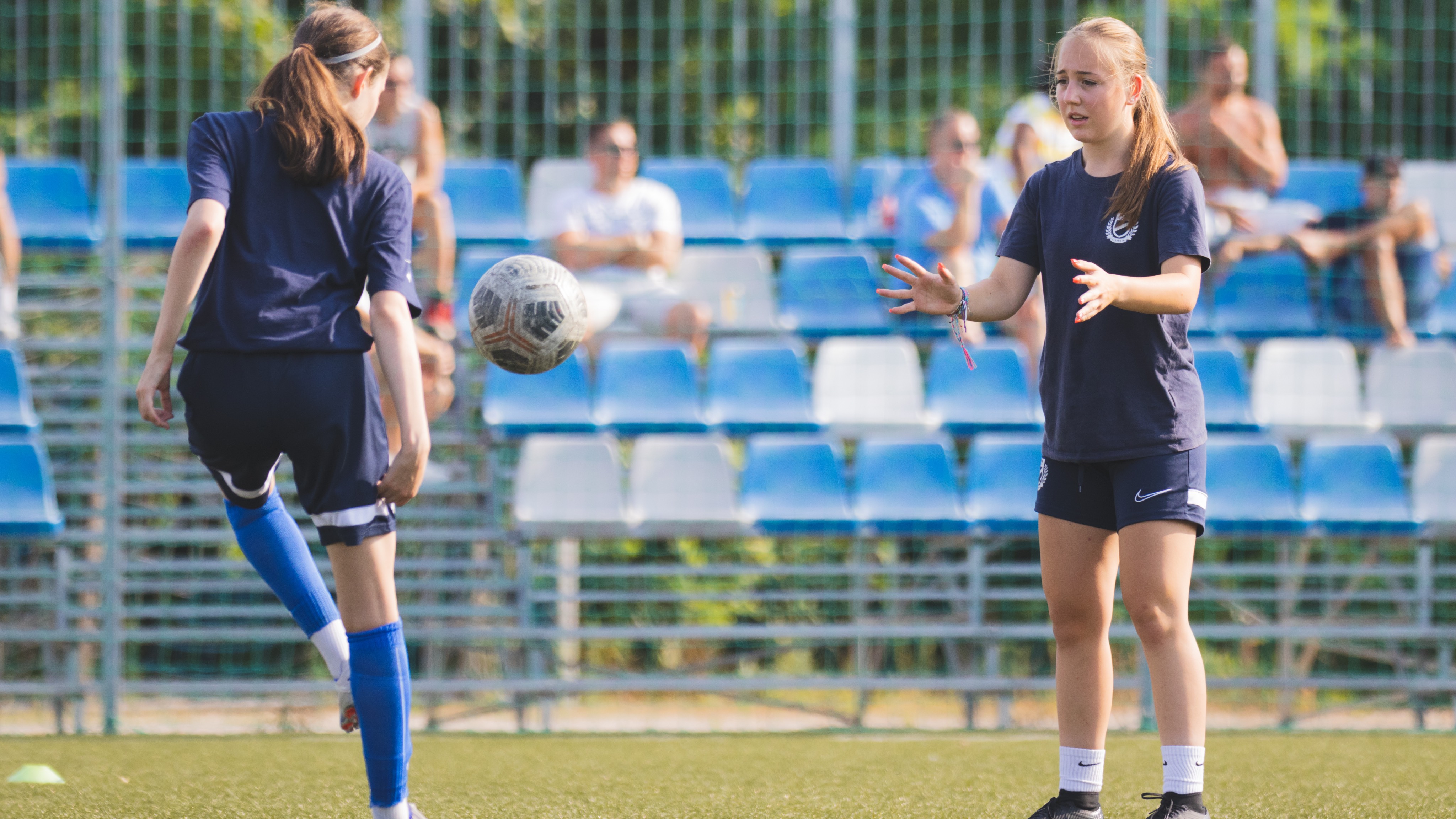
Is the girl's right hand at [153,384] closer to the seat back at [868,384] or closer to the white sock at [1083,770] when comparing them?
the white sock at [1083,770]

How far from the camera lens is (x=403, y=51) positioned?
7.02 m

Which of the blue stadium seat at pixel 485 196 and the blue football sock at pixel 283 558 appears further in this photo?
the blue stadium seat at pixel 485 196

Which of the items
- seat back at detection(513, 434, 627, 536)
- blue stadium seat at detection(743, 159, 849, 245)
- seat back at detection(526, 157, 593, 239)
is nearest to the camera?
seat back at detection(513, 434, 627, 536)

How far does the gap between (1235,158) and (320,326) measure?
16.7ft

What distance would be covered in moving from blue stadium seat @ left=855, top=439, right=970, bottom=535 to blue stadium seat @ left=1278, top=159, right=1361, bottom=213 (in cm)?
254

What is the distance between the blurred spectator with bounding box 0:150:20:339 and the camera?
5996 millimetres

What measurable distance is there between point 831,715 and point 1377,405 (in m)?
2.89

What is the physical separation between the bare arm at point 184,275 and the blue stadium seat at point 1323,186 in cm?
586

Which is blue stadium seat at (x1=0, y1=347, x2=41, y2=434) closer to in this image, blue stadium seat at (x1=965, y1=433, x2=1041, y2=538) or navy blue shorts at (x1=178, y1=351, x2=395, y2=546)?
navy blue shorts at (x1=178, y1=351, x2=395, y2=546)

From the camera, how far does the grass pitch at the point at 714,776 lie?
3383 mm

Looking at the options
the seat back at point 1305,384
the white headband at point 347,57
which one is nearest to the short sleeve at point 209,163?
the white headband at point 347,57

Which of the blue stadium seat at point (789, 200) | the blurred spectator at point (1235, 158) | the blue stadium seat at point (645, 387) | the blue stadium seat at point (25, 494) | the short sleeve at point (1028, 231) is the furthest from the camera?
the blue stadium seat at point (789, 200)

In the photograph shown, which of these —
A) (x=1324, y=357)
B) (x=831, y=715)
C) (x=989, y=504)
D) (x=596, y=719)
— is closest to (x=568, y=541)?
(x=596, y=719)

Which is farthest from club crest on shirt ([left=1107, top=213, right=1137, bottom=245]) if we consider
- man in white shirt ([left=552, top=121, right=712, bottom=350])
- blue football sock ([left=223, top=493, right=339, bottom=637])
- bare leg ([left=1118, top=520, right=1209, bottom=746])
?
man in white shirt ([left=552, top=121, right=712, bottom=350])
